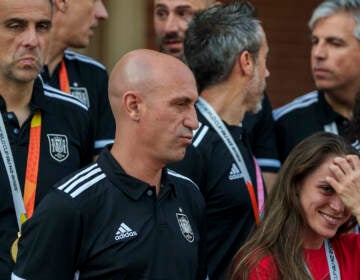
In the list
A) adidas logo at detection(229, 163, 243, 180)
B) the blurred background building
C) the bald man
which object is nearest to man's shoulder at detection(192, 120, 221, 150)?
adidas logo at detection(229, 163, 243, 180)

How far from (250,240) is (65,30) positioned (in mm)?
2205

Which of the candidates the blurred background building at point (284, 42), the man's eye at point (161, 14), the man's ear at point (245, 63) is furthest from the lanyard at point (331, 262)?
the blurred background building at point (284, 42)

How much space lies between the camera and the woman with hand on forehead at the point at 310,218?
4.91 meters

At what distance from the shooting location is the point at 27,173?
524 centimetres

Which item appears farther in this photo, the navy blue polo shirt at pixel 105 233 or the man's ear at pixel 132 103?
the man's ear at pixel 132 103

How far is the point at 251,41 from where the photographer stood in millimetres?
6059

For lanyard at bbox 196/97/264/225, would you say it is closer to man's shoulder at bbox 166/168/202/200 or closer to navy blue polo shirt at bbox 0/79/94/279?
navy blue polo shirt at bbox 0/79/94/279

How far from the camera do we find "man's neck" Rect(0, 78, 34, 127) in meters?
5.44

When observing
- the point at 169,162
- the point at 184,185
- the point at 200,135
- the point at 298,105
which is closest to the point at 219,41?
the point at 200,135

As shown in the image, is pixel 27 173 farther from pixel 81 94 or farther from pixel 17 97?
pixel 81 94

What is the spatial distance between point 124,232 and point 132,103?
553mm

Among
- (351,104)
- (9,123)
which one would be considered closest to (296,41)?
(351,104)

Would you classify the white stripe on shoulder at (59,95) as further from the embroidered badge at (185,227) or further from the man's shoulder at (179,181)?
the embroidered badge at (185,227)

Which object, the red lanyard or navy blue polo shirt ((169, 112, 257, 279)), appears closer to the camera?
the red lanyard
